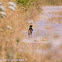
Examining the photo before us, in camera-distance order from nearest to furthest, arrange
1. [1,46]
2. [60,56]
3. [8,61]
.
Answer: [60,56] → [8,61] → [1,46]

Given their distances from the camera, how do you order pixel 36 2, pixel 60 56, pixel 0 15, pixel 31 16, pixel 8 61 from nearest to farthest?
pixel 60 56 → pixel 8 61 → pixel 0 15 → pixel 31 16 → pixel 36 2

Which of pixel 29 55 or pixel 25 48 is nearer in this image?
pixel 29 55

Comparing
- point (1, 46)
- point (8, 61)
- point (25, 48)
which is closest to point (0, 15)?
point (25, 48)

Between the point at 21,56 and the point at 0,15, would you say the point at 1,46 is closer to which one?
the point at 21,56

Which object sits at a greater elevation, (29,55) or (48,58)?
(48,58)

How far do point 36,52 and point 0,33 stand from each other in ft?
3.14

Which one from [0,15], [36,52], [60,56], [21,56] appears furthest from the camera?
[0,15]

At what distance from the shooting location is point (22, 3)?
1460cm

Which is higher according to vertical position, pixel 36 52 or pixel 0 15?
pixel 0 15

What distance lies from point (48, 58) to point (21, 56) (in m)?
1.63

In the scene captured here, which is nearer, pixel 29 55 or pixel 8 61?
pixel 8 61

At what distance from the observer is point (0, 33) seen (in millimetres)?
6020

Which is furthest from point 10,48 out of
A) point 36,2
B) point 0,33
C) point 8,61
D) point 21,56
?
point 36,2

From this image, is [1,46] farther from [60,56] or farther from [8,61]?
[60,56]
